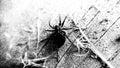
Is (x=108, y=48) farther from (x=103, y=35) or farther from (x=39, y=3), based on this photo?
(x=39, y=3)

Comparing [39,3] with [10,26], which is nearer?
[10,26]

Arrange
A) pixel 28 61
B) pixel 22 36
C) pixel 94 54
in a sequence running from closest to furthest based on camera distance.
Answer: pixel 94 54 < pixel 28 61 < pixel 22 36

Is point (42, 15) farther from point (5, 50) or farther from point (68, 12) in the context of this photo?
point (5, 50)

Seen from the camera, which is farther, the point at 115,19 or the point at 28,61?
the point at 115,19

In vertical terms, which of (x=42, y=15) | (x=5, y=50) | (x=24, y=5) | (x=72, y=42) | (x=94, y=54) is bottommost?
(x=94, y=54)

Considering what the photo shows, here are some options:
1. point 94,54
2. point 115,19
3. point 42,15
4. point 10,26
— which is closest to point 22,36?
point 10,26

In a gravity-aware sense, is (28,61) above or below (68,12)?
below

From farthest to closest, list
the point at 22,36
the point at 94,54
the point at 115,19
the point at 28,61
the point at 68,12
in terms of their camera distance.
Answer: the point at 68,12, the point at 22,36, the point at 115,19, the point at 28,61, the point at 94,54

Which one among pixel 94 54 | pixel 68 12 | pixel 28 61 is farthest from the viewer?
pixel 68 12

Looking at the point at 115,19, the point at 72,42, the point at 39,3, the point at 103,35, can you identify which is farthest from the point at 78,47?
the point at 39,3
